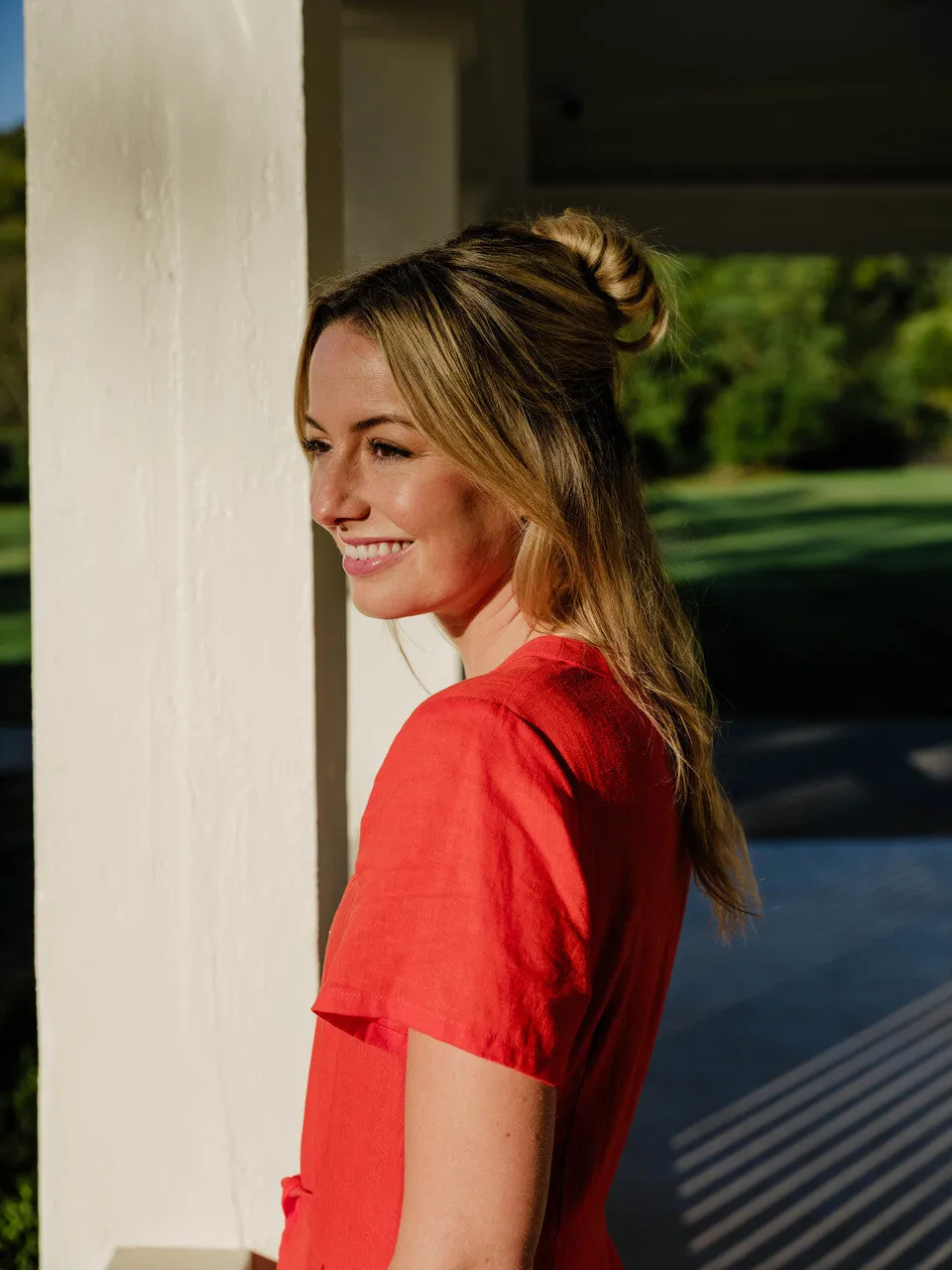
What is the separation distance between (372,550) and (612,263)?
13.2 inches

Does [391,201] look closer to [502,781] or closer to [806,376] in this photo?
[502,781]

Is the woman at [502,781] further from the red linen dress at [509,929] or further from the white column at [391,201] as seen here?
the white column at [391,201]

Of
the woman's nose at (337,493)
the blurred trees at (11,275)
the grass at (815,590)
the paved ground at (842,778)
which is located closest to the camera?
the woman's nose at (337,493)

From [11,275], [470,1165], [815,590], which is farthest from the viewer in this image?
[815,590]

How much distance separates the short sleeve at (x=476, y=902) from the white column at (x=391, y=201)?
5.33ft

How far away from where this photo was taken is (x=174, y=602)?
1.33 metres

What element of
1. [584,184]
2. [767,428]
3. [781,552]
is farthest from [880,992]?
[767,428]

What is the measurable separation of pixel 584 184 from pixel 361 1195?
15.6 ft

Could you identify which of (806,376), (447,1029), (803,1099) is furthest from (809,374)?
(447,1029)

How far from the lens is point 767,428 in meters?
21.5

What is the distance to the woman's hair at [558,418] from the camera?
3.40ft

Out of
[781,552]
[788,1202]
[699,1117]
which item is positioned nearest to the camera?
[788,1202]

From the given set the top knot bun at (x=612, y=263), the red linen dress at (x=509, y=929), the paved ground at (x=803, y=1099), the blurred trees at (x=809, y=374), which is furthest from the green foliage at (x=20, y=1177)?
the blurred trees at (x=809, y=374)

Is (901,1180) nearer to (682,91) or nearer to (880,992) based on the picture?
(880,992)
